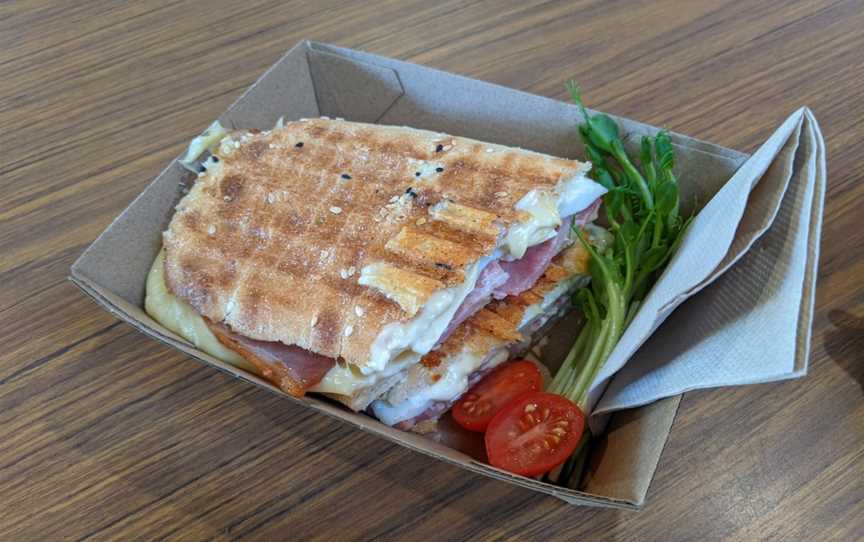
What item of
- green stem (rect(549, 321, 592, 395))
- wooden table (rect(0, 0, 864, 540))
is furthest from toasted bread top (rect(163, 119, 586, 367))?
green stem (rect(549, 321, 592, 395))

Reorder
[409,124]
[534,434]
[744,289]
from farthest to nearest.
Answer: [409,124] → [534,434] → [744,289]

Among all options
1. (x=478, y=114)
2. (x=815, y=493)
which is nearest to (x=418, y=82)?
(x=478, y=114)

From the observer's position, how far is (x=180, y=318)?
1.58 metres

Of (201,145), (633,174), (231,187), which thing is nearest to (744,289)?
(633,174)

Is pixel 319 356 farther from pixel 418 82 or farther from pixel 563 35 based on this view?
pixel 563 35

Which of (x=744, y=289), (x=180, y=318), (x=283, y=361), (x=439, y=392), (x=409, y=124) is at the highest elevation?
(x=409, y=124)

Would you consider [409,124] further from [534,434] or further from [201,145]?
[534,434]

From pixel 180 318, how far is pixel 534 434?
0.89 m

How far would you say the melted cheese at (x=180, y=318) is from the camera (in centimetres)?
155

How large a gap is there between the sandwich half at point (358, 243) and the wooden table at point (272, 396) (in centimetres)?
19

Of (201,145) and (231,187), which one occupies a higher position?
(201,145)

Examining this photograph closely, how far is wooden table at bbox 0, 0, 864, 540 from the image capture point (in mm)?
1342

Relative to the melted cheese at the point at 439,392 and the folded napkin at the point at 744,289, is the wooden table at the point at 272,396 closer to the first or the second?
the melted cheese at the point at 439,392

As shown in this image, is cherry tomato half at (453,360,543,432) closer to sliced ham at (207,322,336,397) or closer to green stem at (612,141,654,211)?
sliced ham at (207,322,336,397)
